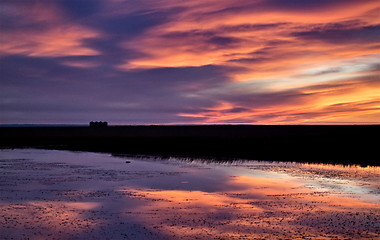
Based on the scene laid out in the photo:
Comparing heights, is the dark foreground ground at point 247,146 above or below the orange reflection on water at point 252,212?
above

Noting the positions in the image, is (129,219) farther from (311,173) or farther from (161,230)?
(311,173)

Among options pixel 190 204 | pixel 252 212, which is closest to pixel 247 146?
pixel 190 204

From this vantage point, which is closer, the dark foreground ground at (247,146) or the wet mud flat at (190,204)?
the wet mud flat at (190,204)

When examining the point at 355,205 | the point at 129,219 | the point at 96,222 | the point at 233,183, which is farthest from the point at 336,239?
the point at 233,183

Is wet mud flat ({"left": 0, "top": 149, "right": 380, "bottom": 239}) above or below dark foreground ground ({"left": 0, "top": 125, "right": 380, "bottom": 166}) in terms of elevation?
below

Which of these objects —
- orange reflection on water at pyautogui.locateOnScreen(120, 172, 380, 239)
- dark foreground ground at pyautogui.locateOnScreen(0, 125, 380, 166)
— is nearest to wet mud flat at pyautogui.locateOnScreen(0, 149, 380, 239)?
orange reflection on water at pyautogui.locateOnScreen(120, 172, 380, 239)

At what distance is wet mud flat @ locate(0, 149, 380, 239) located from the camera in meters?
11.0

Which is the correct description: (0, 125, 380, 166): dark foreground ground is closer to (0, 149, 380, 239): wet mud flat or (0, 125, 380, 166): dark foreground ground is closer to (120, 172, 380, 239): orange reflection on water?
(0, 149, 380, 239): wet mud flat

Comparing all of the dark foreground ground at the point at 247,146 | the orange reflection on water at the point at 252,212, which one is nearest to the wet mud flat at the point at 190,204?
the orange reflection on water at the point at 252,212

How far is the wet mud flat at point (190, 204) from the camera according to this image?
11.0 meters

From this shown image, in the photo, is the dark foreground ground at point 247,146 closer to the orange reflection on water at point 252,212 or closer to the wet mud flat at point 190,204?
the wet mud flat at point 190,204

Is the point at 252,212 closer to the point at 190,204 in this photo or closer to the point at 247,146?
the point at 190,204

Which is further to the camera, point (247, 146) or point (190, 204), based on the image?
point (247, 146)

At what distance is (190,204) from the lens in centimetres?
1444
